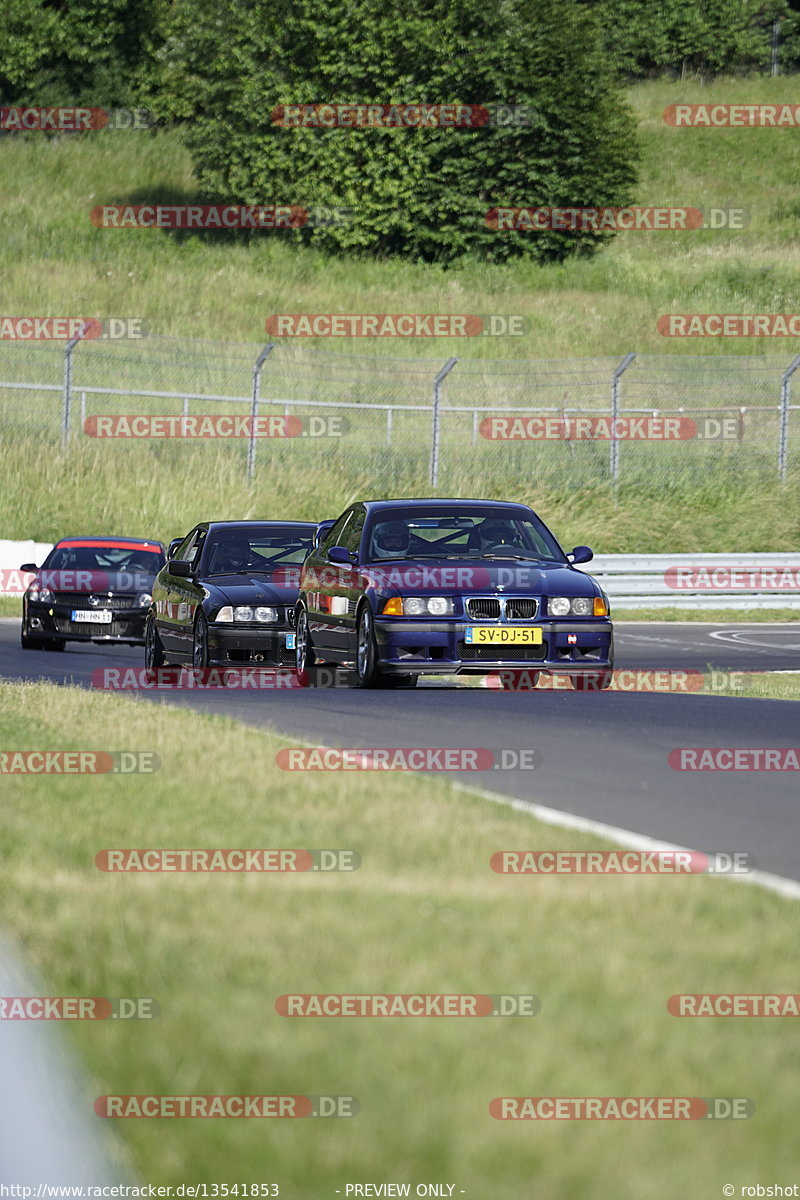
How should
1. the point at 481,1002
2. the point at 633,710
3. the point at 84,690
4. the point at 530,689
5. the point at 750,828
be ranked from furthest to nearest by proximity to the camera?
1. the point at 530,689
2. the point at 84,690
3. the point at 633,710
4. the point at 750,828
5. the point at 481,1002

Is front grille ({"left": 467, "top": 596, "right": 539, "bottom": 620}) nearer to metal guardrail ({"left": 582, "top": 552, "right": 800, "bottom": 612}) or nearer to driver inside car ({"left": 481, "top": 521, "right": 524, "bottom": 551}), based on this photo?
driver inside car ({"left": 481, "top": 521, "right": 524, "bottom": 551})

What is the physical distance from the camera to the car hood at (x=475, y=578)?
14281 millimetres

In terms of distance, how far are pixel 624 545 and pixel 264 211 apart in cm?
2190

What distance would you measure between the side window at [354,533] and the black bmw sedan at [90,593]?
6.47 metres

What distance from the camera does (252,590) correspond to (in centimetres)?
1681

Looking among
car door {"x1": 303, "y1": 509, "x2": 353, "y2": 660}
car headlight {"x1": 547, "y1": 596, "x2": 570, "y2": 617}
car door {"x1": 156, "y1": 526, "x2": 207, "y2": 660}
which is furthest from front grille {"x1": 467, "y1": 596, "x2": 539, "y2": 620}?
car door {"x1": 156, "y1": 526, "x2": 207, "y2": 660}

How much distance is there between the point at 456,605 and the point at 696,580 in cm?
1523

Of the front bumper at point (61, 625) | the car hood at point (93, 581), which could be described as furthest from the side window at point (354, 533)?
the car hood at point (93, 581)

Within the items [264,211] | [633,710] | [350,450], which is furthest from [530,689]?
[264,211]

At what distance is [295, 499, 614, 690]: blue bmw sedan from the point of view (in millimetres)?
14117

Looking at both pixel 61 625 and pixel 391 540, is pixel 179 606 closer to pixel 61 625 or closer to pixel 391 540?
A: pixel 391 540

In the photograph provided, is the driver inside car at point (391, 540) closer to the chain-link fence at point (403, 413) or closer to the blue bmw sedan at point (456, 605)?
the blue bmw sedan at point (456, 605)

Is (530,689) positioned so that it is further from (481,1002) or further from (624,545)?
(624,545)

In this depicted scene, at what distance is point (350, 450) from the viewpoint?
35.0 meters
